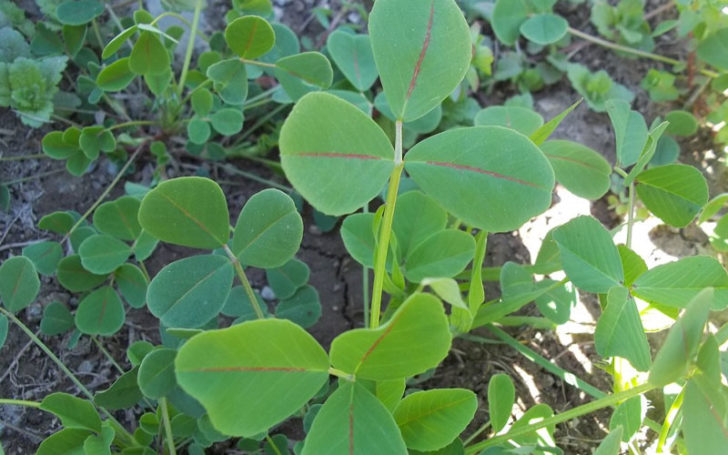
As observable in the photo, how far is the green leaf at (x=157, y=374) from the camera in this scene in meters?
1.19

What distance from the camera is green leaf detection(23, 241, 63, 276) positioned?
1711mm

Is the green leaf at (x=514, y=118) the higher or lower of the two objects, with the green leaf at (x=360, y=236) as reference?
higher

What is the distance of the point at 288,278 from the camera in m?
1.69

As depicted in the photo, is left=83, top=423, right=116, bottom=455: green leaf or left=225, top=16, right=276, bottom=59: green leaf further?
left=225, top=16, right=276, bottom=59: green leaf

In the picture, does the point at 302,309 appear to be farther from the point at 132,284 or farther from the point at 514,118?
the point at 514,118

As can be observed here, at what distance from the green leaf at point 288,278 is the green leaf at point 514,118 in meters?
0.61

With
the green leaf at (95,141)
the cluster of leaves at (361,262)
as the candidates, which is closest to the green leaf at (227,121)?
the cluster of leaves at (361,262)

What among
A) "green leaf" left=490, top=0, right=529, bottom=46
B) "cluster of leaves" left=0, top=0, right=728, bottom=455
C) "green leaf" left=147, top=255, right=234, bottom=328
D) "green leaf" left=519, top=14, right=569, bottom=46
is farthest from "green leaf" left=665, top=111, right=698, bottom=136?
"green leaf" left=147, top=255, right=234, bottom=328

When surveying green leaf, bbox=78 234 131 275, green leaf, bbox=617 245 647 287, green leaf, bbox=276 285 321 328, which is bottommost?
green leaf, bbox=276 285 321 328

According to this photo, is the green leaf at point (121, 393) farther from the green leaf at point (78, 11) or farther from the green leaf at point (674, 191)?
the green leaf at point (674, 191)

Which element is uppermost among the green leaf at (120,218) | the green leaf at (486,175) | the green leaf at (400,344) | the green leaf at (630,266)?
the green leaf at (486,175)

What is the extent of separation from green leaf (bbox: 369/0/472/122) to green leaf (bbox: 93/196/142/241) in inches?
31.6

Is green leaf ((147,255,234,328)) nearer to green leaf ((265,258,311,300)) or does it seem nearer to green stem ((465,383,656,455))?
green leaf ((265,258,311,300))

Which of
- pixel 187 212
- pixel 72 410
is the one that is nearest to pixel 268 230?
pixel 187 212
